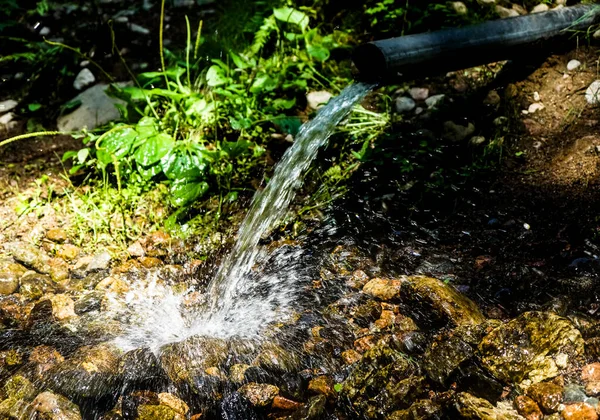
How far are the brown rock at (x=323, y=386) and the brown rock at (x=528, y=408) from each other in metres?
0.76

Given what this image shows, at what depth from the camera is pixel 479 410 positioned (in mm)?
1915

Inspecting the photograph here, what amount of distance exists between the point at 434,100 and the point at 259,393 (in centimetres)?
245

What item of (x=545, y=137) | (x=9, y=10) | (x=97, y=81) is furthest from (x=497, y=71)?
(x=9, y=10)

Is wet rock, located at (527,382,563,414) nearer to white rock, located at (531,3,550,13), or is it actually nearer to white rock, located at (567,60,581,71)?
white rock, located at (567,60,581,71)

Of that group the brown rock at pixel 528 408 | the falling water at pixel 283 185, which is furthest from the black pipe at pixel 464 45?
the brown rock at pixel 528 408

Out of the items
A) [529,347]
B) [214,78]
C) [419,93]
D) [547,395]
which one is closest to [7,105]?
[214,78]

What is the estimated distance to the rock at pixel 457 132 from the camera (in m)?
3.36

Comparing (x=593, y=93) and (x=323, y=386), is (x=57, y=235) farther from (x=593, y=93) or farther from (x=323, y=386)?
(x=593, y=93)

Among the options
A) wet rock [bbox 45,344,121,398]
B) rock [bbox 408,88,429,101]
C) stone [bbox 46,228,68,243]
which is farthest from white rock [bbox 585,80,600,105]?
stone [bbox 46,228,68,243]

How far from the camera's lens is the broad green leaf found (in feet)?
11.0

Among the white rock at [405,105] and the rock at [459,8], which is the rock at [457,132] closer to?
the white rock at [405,105]

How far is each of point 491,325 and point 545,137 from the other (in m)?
1.56

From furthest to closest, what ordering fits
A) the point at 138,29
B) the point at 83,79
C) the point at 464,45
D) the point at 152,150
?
1. the point at 138,29
2. the point at 83,79
3. the point at 152,150
4. the point at 464,45

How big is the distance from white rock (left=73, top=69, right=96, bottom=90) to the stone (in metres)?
1.63
